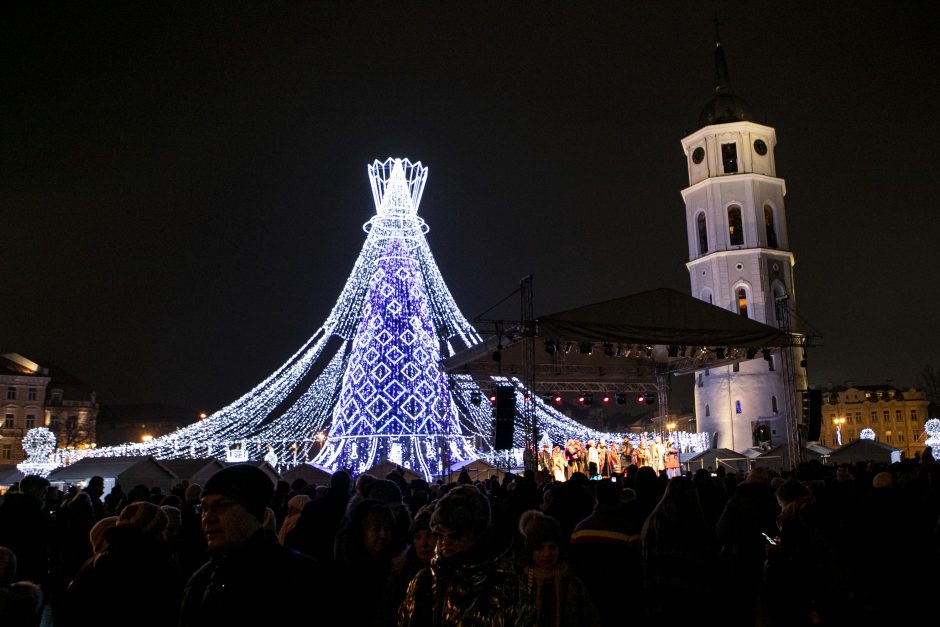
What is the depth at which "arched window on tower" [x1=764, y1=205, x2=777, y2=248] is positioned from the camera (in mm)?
39125

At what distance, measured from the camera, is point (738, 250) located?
3822cm

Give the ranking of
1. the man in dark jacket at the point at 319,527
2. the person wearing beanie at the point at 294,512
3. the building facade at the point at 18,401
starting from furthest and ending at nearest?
1. the building facade at the point at 18,401
2. the person wearing beanie at the point at 294,512
3. the man in dark jacket at the point at 319,527

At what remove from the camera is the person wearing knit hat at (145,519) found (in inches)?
143

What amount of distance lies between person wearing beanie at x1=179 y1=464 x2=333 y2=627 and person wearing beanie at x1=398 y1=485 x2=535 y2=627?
34 centimetres

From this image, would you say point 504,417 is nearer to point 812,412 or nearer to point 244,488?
point 812,412

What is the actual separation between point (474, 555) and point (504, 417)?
16272mm

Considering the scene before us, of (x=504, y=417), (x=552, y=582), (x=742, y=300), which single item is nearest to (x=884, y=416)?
(x=742, y=300)

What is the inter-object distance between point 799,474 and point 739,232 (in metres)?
30.5

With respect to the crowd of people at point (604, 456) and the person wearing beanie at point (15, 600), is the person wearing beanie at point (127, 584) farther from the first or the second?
the crowd of people at point (604, 456)

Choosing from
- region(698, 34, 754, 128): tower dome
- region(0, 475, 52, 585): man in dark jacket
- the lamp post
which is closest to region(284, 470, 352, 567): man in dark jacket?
region(0, 475, 52, 585): man in dark jacket

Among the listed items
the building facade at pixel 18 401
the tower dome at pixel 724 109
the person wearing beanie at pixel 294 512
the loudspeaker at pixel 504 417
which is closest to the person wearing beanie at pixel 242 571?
the person wearing beanie at pixel 294 512

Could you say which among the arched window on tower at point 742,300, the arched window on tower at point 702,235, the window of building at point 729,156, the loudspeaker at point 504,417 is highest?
the window of building at point 729,156

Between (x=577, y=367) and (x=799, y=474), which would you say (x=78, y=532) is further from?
(x=577, y=367)

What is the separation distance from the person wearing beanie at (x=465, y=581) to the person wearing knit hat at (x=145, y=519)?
156 centimetres
